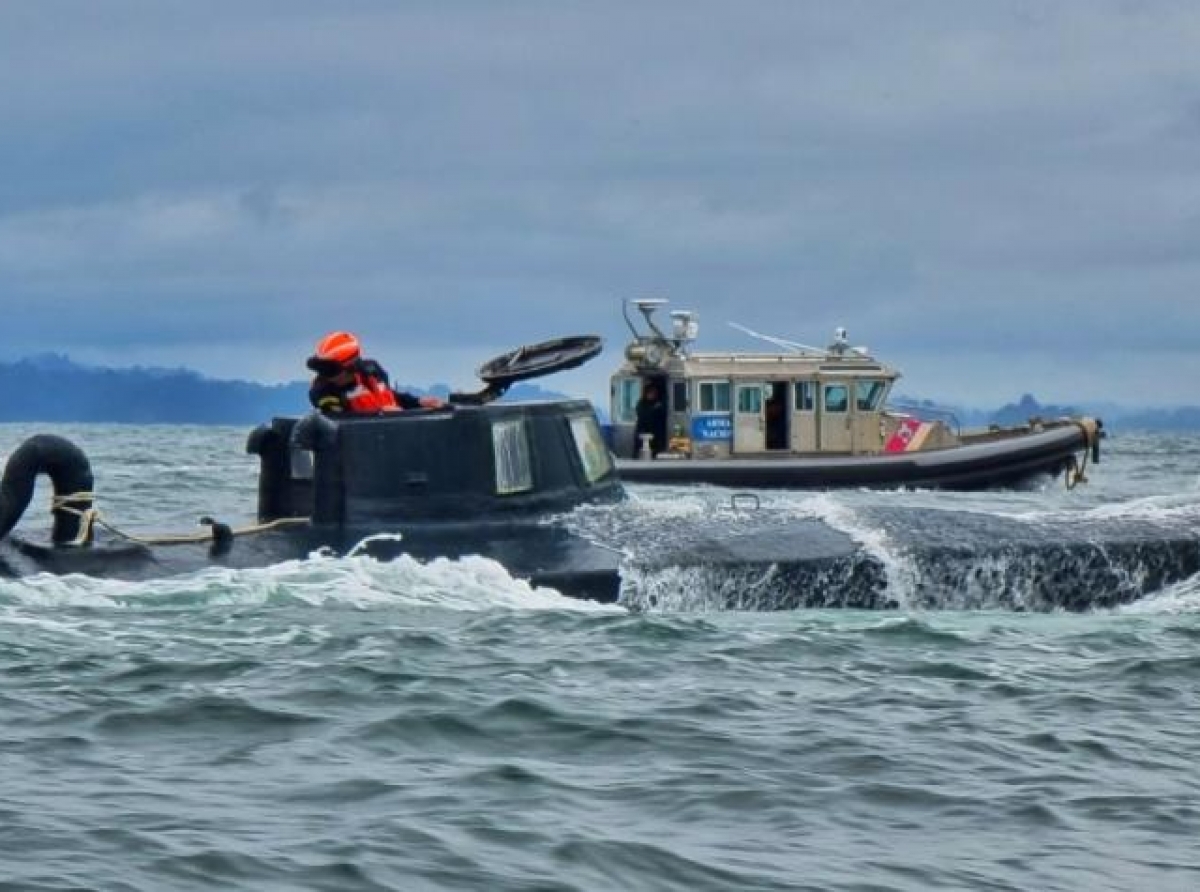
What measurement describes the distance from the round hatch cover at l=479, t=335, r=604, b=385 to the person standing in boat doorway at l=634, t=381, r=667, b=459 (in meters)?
23.3

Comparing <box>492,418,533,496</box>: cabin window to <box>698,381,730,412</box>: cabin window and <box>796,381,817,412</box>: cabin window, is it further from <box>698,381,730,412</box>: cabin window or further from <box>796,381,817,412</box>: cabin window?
<box>796,381,817,412</box>: cabin window

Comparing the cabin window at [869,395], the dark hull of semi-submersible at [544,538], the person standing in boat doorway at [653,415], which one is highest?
the cabin window at [869,395]

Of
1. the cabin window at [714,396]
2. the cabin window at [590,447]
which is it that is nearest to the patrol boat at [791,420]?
the cabin window at [714,396]

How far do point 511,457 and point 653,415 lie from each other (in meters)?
24.8

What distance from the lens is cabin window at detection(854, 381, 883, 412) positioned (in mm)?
40906

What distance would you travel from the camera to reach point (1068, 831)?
945 centimetres

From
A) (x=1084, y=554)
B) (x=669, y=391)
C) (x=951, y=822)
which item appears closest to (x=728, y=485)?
(x=669, y=391)

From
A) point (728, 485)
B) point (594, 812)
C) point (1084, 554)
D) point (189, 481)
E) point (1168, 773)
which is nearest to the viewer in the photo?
point (594, 812)

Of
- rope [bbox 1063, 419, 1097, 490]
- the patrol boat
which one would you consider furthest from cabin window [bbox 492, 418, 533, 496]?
rope [bbox 1063, 419, 1097, 490]

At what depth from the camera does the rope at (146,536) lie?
15.5 metres

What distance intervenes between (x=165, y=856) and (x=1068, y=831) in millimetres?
3612

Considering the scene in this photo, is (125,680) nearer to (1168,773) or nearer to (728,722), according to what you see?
(728,722)

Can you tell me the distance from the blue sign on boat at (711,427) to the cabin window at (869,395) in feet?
7.95

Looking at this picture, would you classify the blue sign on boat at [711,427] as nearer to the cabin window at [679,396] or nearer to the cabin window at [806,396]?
the cabin window at [679,396]
